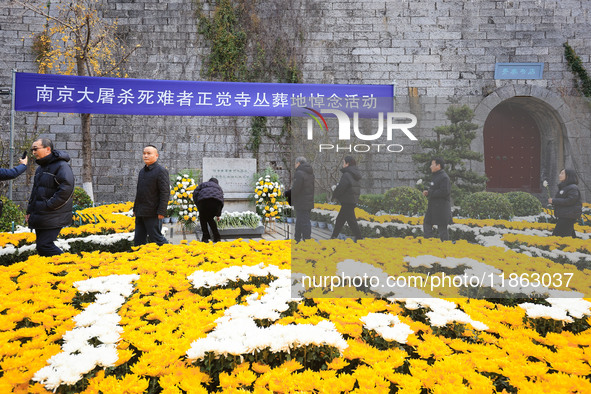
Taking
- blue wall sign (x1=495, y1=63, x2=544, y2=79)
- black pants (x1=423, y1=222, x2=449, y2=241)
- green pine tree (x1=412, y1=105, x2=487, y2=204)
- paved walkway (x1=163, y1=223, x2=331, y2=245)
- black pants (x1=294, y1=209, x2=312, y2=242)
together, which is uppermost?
blue wall sign (x1=495, y1=63, x2=544, y2=79)

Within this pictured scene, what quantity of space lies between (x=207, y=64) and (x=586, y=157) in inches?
427

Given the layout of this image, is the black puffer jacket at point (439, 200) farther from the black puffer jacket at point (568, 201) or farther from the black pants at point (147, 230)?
the black pants at point (147, 230)

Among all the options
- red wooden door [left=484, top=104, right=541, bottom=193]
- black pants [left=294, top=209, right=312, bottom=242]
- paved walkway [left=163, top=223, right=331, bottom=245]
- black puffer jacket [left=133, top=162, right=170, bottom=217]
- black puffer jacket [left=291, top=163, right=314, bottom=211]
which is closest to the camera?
black puffer jacket [left=291, top=163, right=314, bottom=211]

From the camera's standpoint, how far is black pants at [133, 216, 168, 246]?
4.56m

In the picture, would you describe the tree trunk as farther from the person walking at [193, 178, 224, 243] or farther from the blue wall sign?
the blue wall sign

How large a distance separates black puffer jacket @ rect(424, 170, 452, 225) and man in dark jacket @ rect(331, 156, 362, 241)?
38cm

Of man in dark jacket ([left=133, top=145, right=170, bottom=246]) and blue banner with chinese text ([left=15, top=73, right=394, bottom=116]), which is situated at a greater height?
blue banner with chinese text ([left=15, top=73, right=394, bottom=116])

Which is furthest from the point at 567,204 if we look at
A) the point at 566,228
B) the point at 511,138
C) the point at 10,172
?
the point at 511,138

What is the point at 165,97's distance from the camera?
8.76m

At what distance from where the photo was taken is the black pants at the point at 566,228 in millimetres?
2009

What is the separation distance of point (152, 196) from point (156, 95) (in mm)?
5171

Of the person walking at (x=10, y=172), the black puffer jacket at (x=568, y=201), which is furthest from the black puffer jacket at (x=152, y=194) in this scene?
the black puffer jacket at (x=568, y=201)

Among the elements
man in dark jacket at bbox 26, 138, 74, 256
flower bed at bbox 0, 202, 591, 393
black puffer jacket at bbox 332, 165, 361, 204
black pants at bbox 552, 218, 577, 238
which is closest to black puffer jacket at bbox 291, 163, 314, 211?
black puffer jacket at bbox 332, 165, 361, 204

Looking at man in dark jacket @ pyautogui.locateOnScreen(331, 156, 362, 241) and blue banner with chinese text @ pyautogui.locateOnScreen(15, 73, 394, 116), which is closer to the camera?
man in dark jacket @ pyautogui.locateOnScreen(331, 156, 362, 241)
